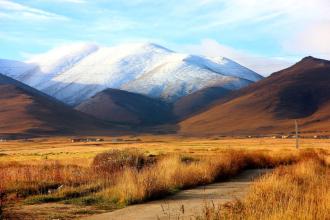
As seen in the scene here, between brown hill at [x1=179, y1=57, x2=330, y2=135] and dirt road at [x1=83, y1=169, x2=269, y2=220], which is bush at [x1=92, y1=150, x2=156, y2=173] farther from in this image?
brown hill at [x1=179, y1=57, x2=330, y2=135]

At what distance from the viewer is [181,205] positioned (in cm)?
1355

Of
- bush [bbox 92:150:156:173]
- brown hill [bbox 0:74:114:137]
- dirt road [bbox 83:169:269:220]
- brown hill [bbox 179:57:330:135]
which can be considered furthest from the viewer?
brown hill [bbox 0:74:114:137]

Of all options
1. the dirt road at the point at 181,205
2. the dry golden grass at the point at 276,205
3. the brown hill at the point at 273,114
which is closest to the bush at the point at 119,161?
the dirt road at the point at 181,205

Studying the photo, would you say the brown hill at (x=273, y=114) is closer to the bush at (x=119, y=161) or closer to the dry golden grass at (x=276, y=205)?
the bush at (x=119, y=161)

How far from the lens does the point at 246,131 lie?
162 meters

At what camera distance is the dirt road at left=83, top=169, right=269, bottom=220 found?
1214 cm

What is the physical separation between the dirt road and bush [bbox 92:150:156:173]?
184 inches

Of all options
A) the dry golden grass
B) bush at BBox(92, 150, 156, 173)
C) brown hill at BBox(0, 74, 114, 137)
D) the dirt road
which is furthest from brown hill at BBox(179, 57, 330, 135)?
the dry golden grass

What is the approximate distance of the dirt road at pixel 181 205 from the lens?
39.8 ft

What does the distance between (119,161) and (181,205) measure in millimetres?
10112

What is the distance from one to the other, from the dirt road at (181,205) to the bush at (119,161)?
468 cm

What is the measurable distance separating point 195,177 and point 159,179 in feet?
10.8

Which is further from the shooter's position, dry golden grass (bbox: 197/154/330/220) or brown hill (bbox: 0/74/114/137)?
brown hill (bbox: 0/74/114/137)

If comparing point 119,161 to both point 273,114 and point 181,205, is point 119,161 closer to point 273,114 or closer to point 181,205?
point 181,205
